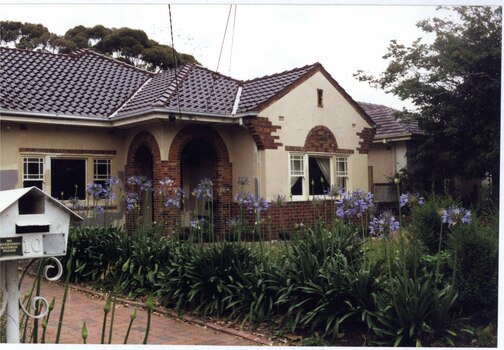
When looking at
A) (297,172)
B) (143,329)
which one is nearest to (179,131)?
(297,172)

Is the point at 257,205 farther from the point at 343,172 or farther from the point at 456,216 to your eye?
the point at 456,216

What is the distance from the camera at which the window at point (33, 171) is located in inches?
276

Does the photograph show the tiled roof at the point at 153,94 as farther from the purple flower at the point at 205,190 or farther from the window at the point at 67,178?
the purple flower at the point at 205,190

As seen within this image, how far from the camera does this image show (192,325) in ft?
18.3

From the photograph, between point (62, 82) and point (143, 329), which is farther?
point (62, 82)

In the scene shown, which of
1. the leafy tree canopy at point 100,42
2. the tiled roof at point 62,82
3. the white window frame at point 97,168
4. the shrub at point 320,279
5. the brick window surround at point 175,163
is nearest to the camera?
the shrub at point 320,279

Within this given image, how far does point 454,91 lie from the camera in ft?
20.3

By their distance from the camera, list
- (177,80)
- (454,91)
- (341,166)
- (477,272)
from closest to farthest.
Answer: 1. (477,272)
2. (454,91)
3. (341,166)
4. (177,80)

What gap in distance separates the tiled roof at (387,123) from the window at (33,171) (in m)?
4.29

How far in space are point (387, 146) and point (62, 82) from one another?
457 cm

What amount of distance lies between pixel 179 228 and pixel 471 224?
12.8ft

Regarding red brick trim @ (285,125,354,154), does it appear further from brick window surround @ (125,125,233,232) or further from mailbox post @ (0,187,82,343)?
mailbox post @ (0,187,82,343)

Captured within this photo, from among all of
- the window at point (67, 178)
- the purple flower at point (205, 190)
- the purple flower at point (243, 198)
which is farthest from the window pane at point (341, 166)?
the window at point (67, 178)

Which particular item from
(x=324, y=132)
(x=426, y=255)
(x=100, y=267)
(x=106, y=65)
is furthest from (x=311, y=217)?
(x=106, y=65)
